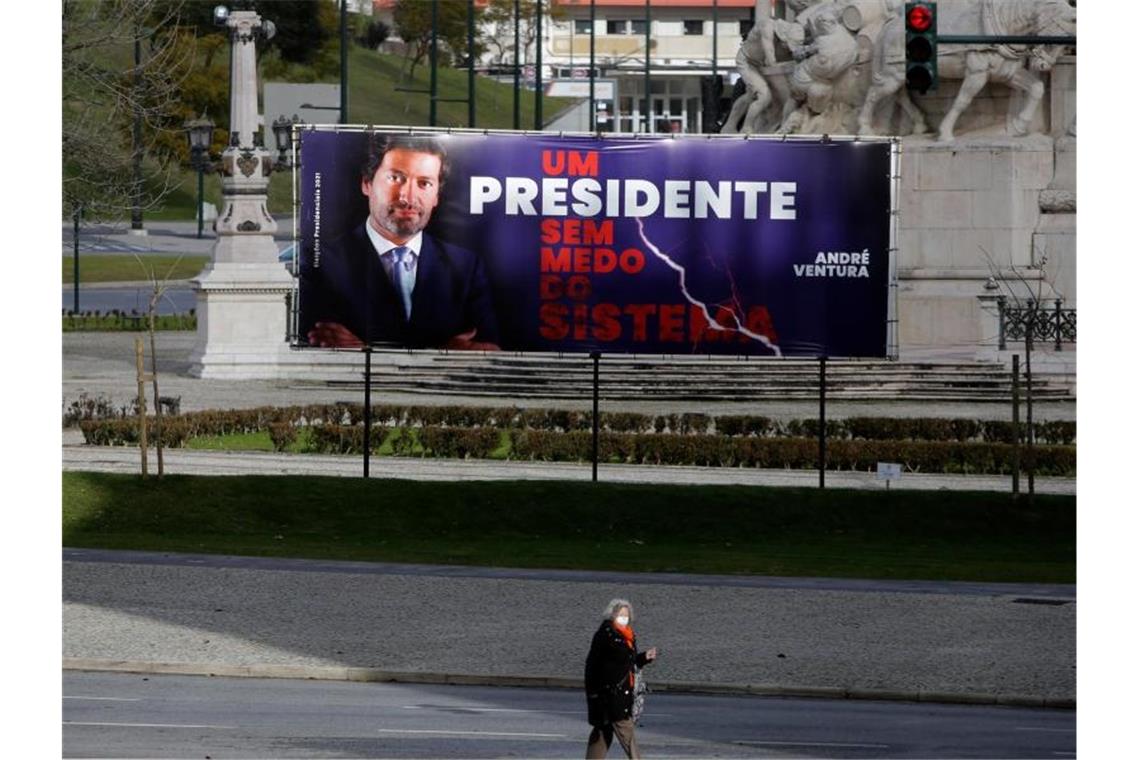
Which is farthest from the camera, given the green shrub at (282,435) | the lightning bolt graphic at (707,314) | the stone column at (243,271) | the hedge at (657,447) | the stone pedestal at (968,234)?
the stone column at (243,271)

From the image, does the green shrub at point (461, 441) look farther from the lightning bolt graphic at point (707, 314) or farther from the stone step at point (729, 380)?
the stone step at point (729, 380)

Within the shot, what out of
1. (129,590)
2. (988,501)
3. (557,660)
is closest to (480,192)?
(988,501)

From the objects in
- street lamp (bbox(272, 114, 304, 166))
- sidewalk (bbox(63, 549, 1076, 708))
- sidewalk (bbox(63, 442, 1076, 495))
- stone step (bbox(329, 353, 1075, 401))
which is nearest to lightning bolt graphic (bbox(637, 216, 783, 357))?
sidewalk (bbox(63, 442, 1076, 495))

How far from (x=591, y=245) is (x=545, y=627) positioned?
47.6 feet

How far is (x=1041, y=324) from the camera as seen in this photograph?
55.7 meters

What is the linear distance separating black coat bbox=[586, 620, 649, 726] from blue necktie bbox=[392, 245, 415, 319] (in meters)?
22.3

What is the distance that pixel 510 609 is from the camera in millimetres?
30266

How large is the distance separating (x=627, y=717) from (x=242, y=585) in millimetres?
12312

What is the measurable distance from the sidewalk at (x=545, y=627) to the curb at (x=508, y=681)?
0.02 meters

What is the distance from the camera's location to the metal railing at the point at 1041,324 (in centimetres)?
5534

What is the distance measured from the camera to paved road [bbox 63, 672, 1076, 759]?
70.8 ft

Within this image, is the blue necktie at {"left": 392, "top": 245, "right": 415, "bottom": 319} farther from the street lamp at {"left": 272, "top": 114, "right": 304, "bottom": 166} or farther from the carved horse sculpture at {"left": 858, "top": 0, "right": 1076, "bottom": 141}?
the street lamp at {"left": 272, "top": 114, "right": 304, "bottom": 166}

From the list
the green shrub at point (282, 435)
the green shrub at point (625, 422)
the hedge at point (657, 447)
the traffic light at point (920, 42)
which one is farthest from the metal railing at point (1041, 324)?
the traffic light at point (920, 42)

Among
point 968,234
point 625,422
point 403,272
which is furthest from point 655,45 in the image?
point 403,272
